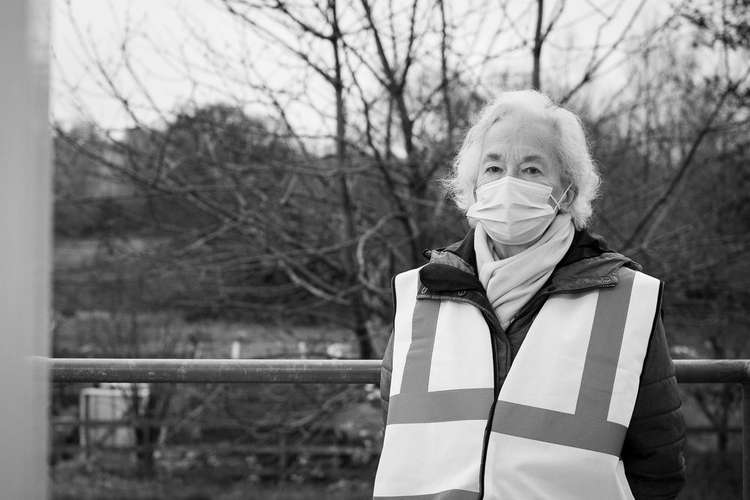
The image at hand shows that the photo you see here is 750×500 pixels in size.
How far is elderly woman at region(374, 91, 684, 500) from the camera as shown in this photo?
6.05 ft

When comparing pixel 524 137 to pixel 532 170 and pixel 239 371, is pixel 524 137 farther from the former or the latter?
pixel 239 371

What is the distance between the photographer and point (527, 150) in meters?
2.22

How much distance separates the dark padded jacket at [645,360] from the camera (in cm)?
187

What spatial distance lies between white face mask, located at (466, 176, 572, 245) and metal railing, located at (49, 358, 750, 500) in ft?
1.84

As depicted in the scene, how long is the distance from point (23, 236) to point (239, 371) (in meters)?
1.86

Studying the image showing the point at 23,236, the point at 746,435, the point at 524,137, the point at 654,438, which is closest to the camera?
the point at 23,236

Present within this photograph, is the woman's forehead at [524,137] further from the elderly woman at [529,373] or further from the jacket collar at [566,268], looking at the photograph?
the jacket collar at [566,268]

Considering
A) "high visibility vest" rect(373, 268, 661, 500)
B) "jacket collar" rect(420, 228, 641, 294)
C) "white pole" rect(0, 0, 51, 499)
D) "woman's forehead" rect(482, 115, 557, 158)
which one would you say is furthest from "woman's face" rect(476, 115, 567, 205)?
"white pole" rect(0, 0, 51, 499)

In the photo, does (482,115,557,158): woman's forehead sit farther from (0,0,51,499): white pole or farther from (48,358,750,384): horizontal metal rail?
(0,0,51,499): white pole

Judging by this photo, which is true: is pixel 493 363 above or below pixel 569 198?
below

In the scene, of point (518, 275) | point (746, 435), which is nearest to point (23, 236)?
point (518, 275)

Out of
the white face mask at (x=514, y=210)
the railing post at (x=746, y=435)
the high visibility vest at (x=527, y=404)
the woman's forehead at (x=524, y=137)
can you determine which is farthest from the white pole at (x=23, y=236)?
the railing post at (x=746, y=435)

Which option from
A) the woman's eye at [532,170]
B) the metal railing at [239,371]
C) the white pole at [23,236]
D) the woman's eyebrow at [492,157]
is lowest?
the metal railing at [239,371]

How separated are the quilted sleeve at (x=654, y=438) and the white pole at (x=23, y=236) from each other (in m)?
1.42
